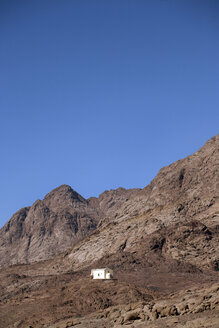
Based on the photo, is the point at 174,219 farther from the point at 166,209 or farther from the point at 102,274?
the point at 102,274

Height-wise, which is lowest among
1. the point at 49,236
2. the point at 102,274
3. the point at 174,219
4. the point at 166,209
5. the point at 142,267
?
the point at 102,274

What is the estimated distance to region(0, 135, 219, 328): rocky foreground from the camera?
37.5 meters

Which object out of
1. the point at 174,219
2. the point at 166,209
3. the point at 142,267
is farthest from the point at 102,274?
the point at 166,209

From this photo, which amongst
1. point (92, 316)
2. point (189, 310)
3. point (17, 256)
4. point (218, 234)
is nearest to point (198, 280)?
point (218, 234)

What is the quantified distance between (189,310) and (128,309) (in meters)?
7.64

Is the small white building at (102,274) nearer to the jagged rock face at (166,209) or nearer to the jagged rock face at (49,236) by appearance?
the jagged rock face at (166,209)

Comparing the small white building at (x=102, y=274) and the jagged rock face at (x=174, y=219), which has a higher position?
the jagged rock face at (x=174, y=219)

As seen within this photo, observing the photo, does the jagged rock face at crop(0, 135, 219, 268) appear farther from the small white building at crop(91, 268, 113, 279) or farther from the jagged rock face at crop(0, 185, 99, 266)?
the jagged rock face at crop(0, 185, 99, 266)

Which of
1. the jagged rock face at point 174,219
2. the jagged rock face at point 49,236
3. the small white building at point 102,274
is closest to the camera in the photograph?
the small white building at point 102,274

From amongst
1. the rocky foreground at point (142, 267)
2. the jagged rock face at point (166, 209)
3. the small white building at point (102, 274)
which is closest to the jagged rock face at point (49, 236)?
the rocky foreground at point (142, 267)

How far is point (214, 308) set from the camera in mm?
32188

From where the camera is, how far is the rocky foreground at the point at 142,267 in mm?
37500

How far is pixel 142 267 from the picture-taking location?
287 ft

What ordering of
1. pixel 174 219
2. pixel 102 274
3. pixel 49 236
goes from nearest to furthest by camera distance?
Result: pixel 102 274 → pixel 174 219 → pixel 49 236
